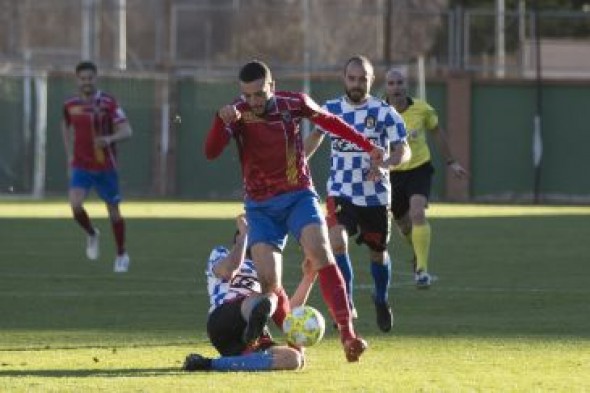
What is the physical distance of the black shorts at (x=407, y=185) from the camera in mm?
17969

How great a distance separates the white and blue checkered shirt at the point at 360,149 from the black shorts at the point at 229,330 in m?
→ 2.88

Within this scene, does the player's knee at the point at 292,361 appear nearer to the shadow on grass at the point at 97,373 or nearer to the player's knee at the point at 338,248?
the shadow on grass at the point at 97,373

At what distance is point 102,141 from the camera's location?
20.2m

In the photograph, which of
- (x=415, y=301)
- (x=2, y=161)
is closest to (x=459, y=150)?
(x=2, y=161)

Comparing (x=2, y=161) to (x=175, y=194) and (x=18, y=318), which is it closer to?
(x=175, y=194)

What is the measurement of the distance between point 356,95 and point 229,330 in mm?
3074

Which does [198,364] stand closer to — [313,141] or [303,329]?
[303,329]

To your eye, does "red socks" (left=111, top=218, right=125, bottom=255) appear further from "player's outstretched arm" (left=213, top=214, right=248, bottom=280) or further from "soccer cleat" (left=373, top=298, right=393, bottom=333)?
"player's outstretched arm" (left=213, top=214, right=248, bottom=280)

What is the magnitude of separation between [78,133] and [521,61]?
76.9ft

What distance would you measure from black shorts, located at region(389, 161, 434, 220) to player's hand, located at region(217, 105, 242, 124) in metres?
6.80

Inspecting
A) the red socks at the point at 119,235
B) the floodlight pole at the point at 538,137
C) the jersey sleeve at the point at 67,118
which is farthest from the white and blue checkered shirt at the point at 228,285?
the floodlight pole at the point at 538,137

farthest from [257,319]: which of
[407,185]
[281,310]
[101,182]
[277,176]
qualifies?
[101,182]

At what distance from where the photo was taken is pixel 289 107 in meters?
11.8

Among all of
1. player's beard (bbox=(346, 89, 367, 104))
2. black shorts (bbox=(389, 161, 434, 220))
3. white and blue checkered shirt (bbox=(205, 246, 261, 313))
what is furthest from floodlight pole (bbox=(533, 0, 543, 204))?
white and blue checkered shirt (bbox=(205, 246, 261, 313))
